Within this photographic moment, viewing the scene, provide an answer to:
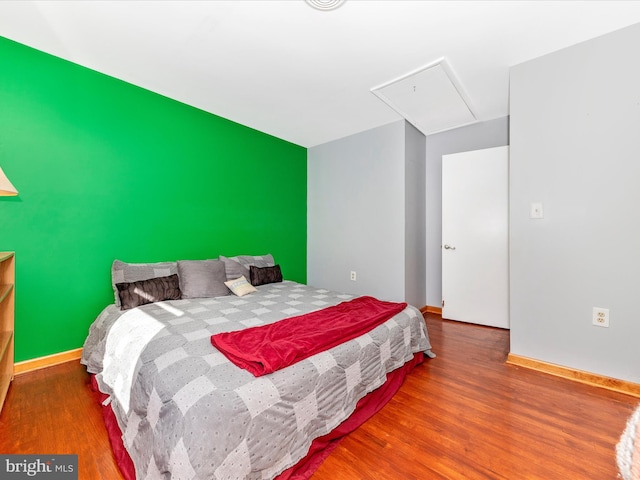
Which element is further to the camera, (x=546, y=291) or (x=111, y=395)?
(x=546, y=291)

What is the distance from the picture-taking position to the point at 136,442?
124cm

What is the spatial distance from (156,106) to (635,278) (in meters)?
4.21

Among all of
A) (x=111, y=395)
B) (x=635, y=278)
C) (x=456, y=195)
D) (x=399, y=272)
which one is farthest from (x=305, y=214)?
(x=635, y=278)

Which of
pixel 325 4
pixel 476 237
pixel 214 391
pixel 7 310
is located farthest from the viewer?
pixel 476 237

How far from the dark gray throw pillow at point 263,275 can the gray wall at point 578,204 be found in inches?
92.9

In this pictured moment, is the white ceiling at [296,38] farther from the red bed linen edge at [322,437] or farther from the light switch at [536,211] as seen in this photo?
the red bed linen edge at [322,437]

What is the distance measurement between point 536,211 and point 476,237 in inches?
46.2

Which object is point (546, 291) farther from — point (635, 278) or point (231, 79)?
point (231, 79)

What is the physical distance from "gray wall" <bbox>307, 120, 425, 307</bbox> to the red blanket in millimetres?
1444

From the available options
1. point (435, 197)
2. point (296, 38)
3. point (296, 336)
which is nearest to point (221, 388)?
point (296, 336)

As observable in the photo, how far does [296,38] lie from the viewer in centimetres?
203

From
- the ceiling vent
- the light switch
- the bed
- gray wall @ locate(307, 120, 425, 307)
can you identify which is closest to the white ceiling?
the ceiling vent

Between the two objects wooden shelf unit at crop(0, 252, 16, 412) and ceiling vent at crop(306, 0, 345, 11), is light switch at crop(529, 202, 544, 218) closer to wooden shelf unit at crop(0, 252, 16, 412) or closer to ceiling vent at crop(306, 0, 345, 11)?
ceiling vent at crop(306, 0, 345, 11)

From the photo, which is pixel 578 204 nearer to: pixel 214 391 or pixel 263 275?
pixel 214 391
